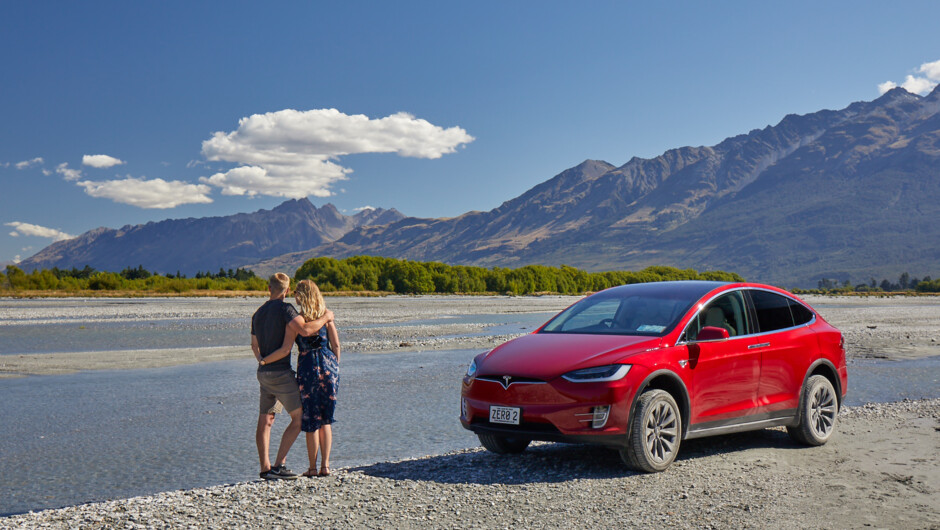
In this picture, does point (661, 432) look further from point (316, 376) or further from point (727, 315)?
point (316, 376)

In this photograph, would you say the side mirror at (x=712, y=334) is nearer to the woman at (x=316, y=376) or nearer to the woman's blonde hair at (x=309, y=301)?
the woman at (x=316, y=376)

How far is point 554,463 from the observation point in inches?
321

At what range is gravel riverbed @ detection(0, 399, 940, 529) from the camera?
6.06 metres

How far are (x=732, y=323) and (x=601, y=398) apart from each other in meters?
2.34

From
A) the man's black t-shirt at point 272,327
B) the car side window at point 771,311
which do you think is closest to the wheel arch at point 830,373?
the car side window at point 771,311

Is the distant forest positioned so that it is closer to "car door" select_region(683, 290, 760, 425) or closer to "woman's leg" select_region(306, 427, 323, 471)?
"woman's leg" select_region(306, 427, 323, 471)

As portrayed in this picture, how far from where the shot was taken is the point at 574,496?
6766 millimetres

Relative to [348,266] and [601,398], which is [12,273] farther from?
[601,398]

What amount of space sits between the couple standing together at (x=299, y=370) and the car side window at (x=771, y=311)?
16.1 feet

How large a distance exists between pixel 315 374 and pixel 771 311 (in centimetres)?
538

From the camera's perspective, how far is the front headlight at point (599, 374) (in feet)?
24.0

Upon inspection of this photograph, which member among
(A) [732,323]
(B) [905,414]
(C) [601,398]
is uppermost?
(A) [732,323]

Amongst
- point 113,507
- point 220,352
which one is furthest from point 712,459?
point 220,352

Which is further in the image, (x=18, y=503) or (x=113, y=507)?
(x=18, y=503)
